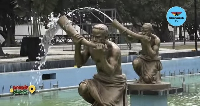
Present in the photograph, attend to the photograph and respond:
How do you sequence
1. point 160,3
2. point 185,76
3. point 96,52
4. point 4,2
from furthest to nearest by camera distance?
point 160,3
point 4,2
point 185,76
point 96,52

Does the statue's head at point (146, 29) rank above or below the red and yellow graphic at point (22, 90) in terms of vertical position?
above

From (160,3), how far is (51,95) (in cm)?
3053

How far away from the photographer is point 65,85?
57.3ft

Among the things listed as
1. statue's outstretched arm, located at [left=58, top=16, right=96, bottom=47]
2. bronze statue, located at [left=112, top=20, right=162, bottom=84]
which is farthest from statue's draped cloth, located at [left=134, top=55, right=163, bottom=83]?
statue's outstretched arm, located at [left=58, top=16, right=96, bottom=47]

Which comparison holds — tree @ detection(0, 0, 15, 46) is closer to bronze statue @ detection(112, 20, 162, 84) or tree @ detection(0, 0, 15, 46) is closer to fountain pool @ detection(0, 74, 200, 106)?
fountain pool @ detection(0, 74, 200, 106)

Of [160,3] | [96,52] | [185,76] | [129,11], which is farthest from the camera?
[160,3]

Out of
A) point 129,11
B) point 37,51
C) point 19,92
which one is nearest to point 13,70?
point 19,92

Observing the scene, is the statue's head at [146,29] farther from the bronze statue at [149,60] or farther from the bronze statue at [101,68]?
the bronze statue at [101,68]

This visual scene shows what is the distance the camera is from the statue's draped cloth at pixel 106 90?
258 inches

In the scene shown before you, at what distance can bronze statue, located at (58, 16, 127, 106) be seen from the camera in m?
6.51

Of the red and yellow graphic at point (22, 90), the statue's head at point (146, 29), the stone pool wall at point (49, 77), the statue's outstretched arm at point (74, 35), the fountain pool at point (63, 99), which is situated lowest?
the fountain pool at point (63, 99)

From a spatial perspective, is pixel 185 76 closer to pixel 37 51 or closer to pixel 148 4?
pixel 37 51

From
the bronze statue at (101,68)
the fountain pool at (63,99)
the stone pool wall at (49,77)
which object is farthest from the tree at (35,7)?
the bronze statue at (101,68)

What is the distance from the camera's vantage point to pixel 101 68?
22.0ft
